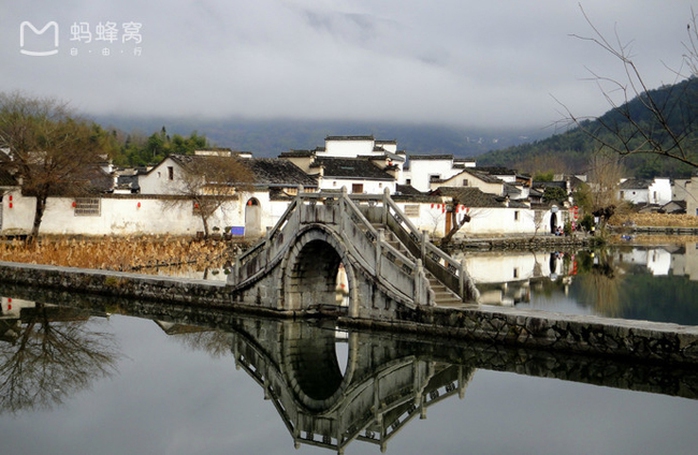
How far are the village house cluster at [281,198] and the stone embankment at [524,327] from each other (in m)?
8.14

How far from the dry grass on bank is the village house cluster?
1.46 m

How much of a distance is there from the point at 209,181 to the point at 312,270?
21901 millimetres

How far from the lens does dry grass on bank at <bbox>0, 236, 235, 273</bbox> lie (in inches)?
1119

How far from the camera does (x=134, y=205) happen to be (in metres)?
37.3

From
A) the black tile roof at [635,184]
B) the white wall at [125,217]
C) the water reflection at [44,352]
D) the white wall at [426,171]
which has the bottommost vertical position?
the water reflection at [44,352]

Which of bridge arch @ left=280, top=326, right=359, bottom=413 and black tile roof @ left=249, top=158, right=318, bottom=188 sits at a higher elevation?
black tile roof @ left=249, top=158, right=318, bottom=188

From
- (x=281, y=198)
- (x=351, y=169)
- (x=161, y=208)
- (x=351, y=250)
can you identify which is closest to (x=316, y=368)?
(x=351, y=250)

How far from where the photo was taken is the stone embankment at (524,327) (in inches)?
523

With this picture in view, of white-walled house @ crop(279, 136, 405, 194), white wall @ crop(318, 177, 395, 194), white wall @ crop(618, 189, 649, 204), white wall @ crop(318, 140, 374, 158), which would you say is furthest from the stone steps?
white wall @ crop(618, 189, 649, 204)

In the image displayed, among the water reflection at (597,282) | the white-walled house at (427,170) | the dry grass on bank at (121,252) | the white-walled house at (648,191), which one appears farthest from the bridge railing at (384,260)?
the white-walled house at (648,191)

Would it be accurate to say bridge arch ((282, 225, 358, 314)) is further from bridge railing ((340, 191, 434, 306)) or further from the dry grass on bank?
the dry grass on bank

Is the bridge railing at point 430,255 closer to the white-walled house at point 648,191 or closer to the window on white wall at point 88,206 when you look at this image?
the window on white wall at point 88,206

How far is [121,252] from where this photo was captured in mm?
29406

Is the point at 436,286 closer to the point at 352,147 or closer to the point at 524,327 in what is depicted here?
the point at 524,327
